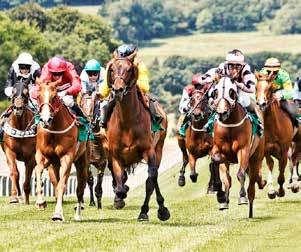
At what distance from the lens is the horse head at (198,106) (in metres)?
26.5

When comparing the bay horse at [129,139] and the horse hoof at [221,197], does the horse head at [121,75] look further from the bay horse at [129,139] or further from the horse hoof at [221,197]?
the horse hoof at [221,197]

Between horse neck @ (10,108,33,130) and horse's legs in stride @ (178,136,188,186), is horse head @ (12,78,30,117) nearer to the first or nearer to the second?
horse neck @ (10,108,33,130)

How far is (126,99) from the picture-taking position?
697 inches

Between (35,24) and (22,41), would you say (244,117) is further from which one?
(35,24)

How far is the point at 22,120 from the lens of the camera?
22.6m

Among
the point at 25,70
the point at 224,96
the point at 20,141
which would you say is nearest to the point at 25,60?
the point at 25,70

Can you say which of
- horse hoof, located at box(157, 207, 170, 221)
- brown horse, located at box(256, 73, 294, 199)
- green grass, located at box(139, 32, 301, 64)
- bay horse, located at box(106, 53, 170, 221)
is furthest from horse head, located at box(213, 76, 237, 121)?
green grass, located at box(139, 32, 301, 64)

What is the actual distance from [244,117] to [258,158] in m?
0.91

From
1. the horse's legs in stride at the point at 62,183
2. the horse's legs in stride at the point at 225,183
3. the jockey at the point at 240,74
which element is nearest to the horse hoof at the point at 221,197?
the horse's legs in stride at the point at 225,183

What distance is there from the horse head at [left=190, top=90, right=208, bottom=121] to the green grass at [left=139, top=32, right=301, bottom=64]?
461ft

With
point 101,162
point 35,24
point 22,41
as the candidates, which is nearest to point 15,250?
point 101,162

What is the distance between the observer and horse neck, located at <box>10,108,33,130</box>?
73.9 feet

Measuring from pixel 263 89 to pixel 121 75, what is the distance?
5764 mm

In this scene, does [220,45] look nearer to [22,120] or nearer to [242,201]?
[242,201]
